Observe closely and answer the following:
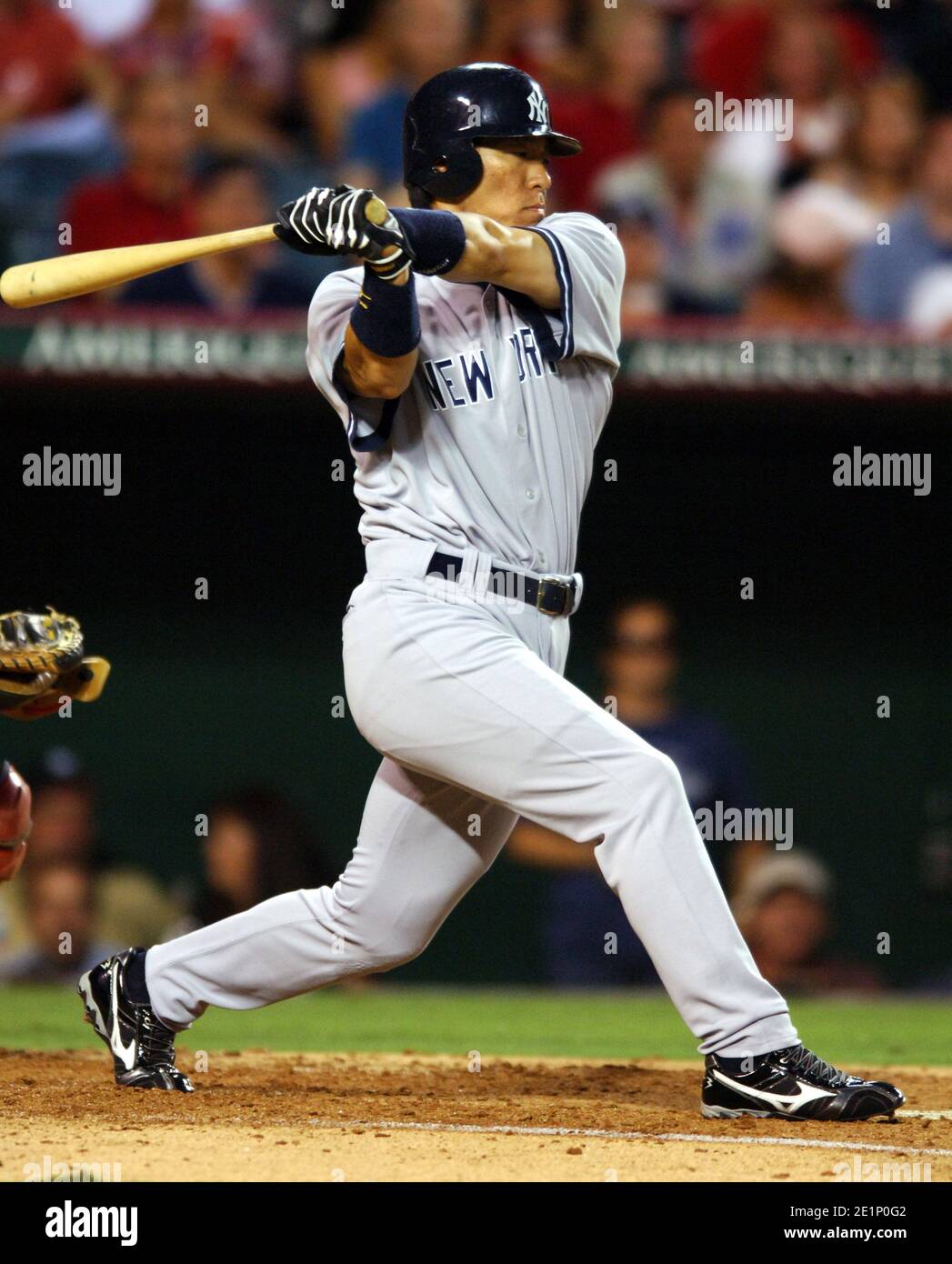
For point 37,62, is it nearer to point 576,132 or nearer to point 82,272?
point 576,132

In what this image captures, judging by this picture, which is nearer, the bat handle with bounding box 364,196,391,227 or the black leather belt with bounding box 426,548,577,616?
the bat handle with bounding box 364,196,391,227

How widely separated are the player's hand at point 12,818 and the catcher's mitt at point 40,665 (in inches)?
5.0

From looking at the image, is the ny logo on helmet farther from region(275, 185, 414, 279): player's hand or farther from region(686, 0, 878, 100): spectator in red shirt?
region(686, 0, 878, 100): spectator in red shirt

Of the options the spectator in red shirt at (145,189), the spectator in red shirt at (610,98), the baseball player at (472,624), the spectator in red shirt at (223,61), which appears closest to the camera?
the baseball player at (472,624)

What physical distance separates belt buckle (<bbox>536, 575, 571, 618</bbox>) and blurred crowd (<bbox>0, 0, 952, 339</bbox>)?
2519mm

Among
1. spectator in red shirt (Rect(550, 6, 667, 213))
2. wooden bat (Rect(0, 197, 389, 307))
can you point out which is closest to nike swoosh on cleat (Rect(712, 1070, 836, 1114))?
wooden bat (Rect(0, 197, 389, 307))

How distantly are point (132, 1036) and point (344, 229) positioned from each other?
60.2 inches

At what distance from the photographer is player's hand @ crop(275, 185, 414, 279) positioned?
2570 mm

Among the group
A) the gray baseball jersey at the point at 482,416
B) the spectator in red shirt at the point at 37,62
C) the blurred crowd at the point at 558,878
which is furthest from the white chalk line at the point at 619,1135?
the spectator in red shirt at the point at 37,62

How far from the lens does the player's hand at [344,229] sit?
257 cm

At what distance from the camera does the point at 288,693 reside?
604 centimetres

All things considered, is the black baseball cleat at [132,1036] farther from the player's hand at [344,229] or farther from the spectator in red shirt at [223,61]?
the spectator in red shirt at [223,61]

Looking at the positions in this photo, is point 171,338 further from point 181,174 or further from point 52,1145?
point 52,1145

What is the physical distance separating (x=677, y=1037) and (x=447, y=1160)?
2.24m
